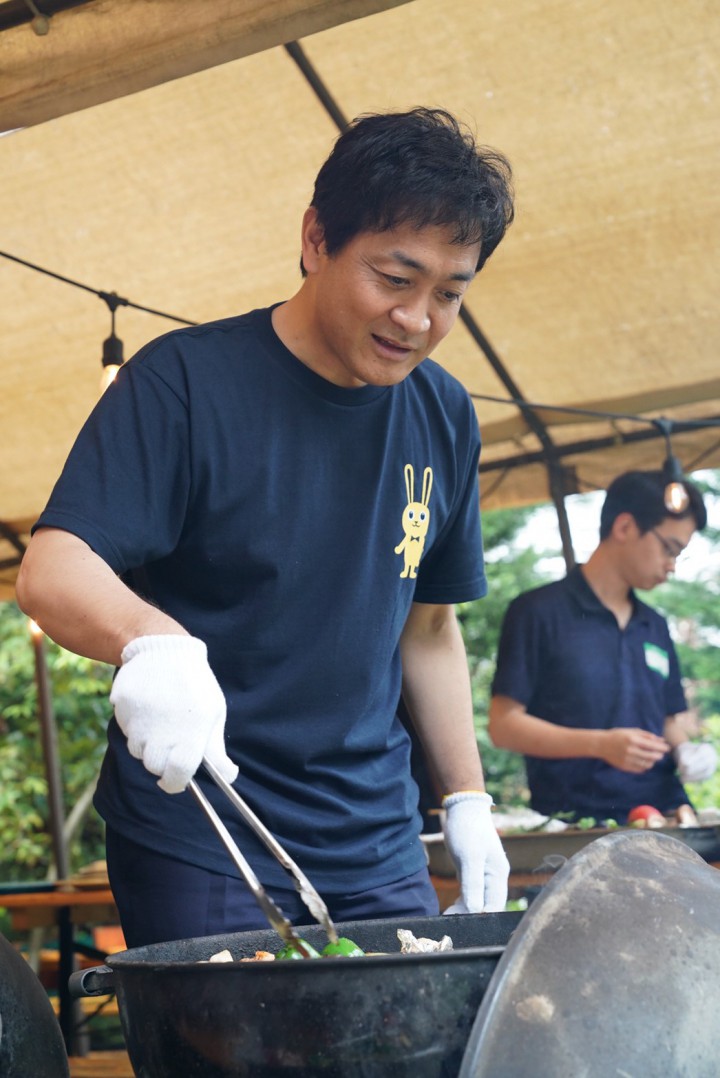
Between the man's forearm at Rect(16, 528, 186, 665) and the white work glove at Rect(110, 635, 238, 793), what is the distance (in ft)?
0.34

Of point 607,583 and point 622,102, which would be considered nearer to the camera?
point 622,102

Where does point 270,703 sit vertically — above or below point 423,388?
below

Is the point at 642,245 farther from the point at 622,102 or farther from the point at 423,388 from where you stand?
the point at 423,388

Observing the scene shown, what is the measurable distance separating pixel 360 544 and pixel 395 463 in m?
0.16

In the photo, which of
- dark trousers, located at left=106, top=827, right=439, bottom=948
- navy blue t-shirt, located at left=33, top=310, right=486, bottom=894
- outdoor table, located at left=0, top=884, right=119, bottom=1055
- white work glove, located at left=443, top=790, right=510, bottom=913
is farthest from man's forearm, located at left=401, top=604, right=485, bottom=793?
outdoor table, located at left=0, top=884, right=119, bottom=1055

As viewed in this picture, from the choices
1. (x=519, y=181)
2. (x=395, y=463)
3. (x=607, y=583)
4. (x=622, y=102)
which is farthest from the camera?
(x=607, y=583)

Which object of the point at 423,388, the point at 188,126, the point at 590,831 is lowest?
the point at 590,831

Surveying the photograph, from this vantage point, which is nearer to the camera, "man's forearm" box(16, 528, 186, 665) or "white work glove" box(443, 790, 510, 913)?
"man's forearm" box(16, 528, 186, 665)

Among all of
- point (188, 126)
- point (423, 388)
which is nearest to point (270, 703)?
point (423, 388)

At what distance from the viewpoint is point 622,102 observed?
3.45 meters

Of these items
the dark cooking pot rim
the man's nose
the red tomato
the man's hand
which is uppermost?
the man's nose

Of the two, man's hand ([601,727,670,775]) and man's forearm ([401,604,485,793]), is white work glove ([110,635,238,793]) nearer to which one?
man's forearm ([401,604,485,793])

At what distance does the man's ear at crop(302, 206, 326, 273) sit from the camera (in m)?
1.72

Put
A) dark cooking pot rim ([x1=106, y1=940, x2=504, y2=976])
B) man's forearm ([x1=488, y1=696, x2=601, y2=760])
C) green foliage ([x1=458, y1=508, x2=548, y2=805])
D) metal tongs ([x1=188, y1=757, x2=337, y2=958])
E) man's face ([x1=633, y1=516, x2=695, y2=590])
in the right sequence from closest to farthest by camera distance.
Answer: dark cooking pot rim ([x1=106, y1=940, x2=504, y2=976]), metal tongs ([x1=188, y1=757, x2=337, y2=958]), man's forearm ([x1=488, y1=696, x2=601, y2=760]), man's face ([x1=633, y1=516, x2=695, y2=590]), green foliage ([x1=458, y1=508, x2=548, y2=805])
